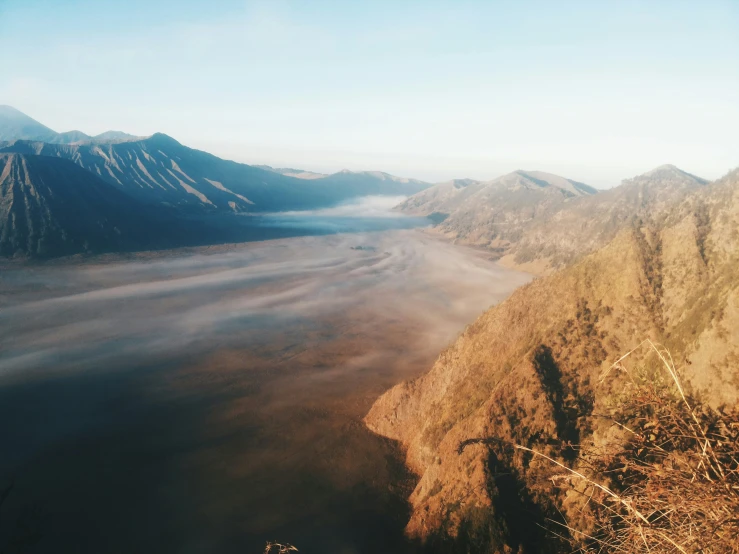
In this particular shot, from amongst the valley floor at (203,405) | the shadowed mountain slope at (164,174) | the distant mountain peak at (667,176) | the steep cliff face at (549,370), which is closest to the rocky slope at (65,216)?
the valley floor at (203,405)

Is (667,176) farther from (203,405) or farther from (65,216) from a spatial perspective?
(65,216)

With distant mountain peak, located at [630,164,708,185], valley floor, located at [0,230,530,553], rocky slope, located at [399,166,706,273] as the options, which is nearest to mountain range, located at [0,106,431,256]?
valley floor, located at [0,230,530,553]

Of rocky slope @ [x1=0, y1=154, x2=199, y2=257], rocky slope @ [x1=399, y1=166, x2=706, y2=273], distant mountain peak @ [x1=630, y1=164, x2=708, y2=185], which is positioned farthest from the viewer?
distant mountain peak @ [x1=630, y1=164, x2=708, y2=185]

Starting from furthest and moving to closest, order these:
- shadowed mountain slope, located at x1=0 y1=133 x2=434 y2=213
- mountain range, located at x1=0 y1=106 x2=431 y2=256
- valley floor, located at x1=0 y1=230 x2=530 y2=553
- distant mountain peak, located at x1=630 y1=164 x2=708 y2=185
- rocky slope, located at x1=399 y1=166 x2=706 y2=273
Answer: shadowed mountain slope, located at x1=0 y1=133 x2=434 y2=213
distant mountain peak, located at x1=630 y1=164 x2=708 y2=185
rocky slope, located at x1=399 y1=166 x2=706 y2=273
mountain range, located at x1=0 y1=106 x2=431 y2=256
valley floor, located at x1=0 y1=230 x2=530 y2=553

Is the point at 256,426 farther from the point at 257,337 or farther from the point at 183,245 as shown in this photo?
the point at 183,245

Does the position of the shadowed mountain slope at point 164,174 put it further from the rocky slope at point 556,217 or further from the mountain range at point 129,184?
the rocky slope at point 556,217

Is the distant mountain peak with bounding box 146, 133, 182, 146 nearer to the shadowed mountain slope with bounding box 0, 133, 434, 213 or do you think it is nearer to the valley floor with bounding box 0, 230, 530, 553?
the shadowed mountain slope with bounding box 0, 133, 434, 213
